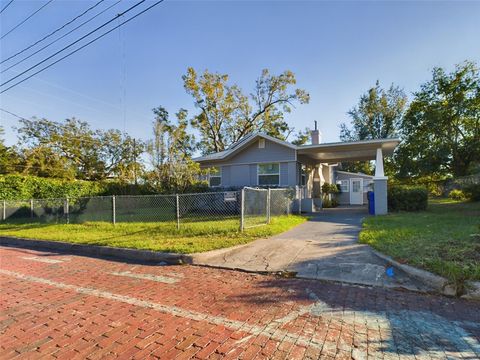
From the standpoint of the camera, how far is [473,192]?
57.3 feet

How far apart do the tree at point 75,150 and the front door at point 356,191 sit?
69.5 ft

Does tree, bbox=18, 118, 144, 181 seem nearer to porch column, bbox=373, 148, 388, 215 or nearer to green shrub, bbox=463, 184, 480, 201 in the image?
porch column, bbox=373, 148, 388, 215

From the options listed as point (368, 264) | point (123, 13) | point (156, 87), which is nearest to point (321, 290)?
point (368, 264)

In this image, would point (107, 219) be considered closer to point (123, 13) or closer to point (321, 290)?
point (123, 13)

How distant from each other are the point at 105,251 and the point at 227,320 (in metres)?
5.59

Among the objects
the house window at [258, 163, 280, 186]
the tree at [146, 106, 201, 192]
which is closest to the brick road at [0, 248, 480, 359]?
the tree at [146, 106, 201, 192]

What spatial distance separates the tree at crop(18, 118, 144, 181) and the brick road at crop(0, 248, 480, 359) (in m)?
24.9

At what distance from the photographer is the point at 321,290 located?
4.35 metres

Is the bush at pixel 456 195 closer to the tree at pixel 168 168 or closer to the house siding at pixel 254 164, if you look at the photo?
the house siding at pixel 254 164

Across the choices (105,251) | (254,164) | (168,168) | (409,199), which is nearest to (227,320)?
(105,251)

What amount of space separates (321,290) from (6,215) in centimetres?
1767

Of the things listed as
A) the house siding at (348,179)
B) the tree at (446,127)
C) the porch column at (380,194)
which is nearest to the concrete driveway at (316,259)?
the porch column at (380,194)

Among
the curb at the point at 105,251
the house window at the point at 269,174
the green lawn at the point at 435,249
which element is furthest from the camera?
the house window at the point at 269,174

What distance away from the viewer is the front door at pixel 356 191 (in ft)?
77.6
